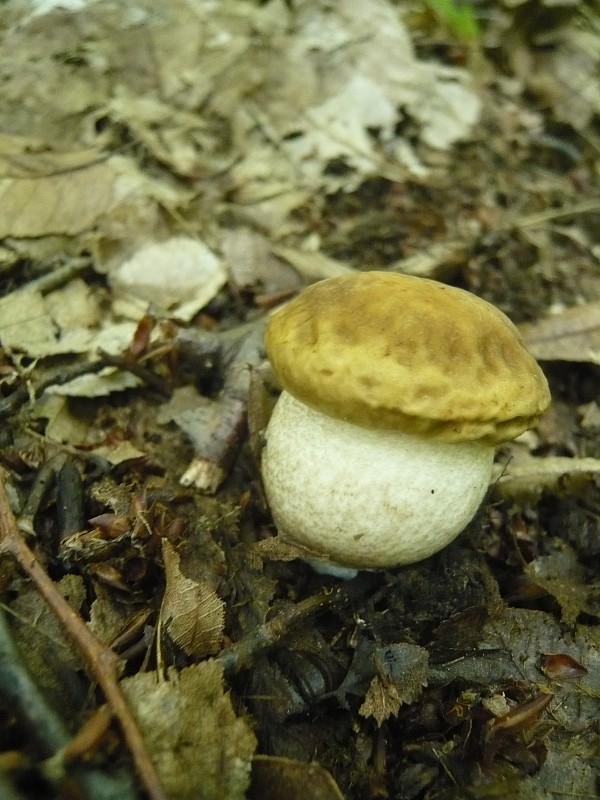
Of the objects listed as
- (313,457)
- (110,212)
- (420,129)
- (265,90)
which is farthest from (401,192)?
(313,457)

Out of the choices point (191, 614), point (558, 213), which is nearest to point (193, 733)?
point (191, 614)

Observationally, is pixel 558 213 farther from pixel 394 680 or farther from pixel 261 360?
pixel 394 680

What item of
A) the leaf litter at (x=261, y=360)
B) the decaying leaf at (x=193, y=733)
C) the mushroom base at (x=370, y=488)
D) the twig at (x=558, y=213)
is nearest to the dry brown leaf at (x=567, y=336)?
the leaf litter at (x=261, y=360)

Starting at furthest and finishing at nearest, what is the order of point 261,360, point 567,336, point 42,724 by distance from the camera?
1. point 567,336
2. point 261,360
3. point 42,724

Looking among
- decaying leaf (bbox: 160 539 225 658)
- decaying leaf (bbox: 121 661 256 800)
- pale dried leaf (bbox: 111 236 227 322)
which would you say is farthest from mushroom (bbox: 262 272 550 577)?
pale dried leaf (bbox: 111 236 227 322)

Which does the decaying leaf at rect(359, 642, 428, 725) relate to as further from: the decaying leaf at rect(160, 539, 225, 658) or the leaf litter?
the decaying leaf at rect(160, 539, 225, 658)

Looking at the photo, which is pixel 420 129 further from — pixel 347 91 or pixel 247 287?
pixel 247 287

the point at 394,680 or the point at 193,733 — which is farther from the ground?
the point at 193,733
